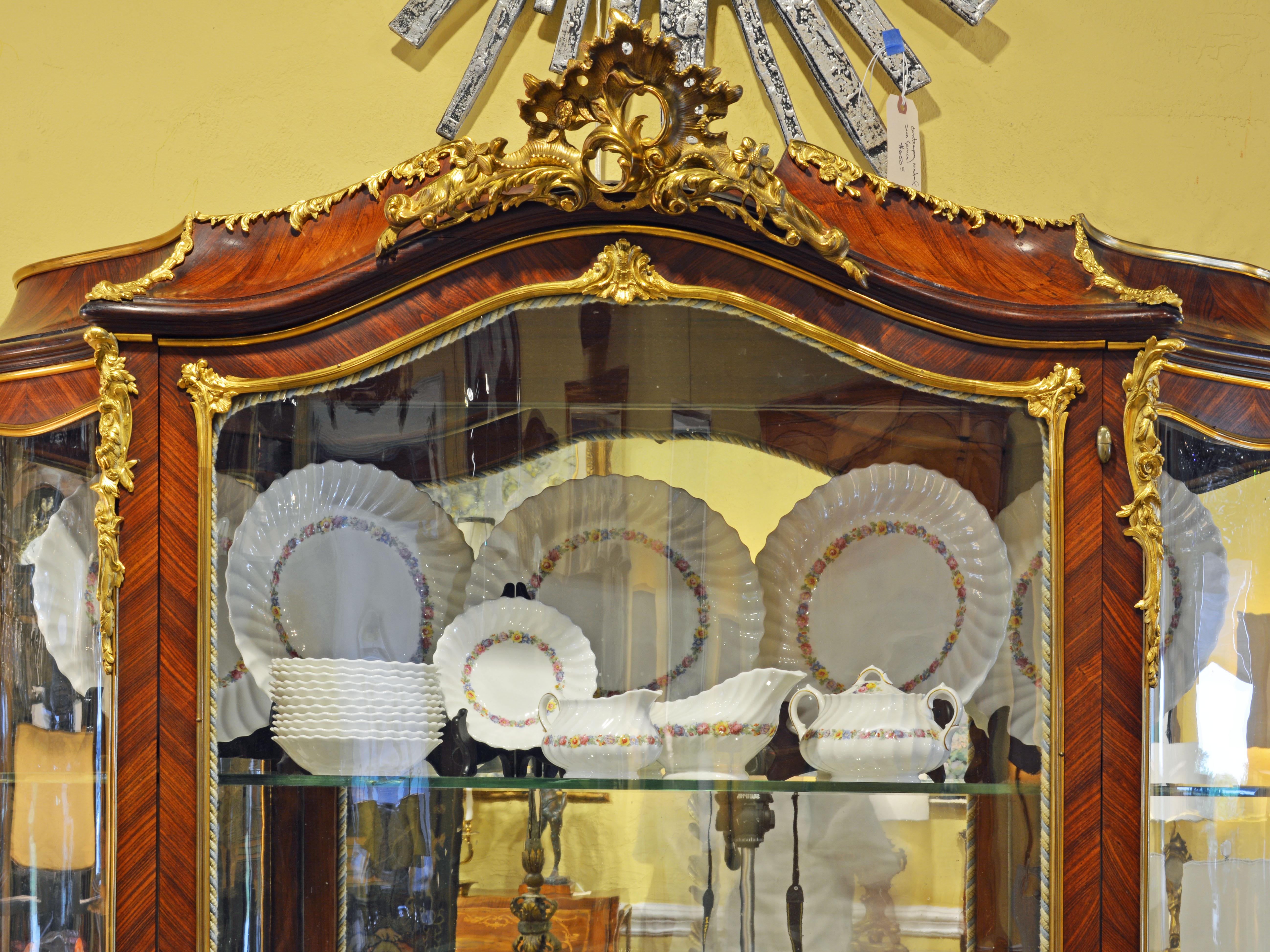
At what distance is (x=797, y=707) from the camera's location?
0.78 metres

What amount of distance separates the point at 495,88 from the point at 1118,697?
0.92 metres

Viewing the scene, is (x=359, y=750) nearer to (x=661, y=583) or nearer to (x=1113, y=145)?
(x=661, y=583)

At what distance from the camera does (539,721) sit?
0.79 meters

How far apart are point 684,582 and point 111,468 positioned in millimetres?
406

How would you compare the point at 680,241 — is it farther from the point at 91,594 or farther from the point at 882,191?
the point at 91,594

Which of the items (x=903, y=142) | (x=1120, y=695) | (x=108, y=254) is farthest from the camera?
(x=903, y=142)

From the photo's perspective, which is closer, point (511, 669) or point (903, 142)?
point (511, 669)

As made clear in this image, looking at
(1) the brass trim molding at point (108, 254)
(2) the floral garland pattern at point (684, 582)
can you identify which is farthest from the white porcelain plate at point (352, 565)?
(1) the brass trim molding at point (108, 254)

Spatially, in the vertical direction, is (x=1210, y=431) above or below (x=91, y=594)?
above

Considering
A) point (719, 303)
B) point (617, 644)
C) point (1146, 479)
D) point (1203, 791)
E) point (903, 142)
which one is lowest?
point (1203, 791)

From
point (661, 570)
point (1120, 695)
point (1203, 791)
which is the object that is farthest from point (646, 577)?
point (1203, 791)

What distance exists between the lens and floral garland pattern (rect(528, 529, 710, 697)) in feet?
2.57

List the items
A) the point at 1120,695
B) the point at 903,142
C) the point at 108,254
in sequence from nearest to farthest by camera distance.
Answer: the point at 1120,695 < the point at 108,254 < the point at 903,142

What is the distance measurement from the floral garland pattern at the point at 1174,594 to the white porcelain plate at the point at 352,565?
50 centimetres
